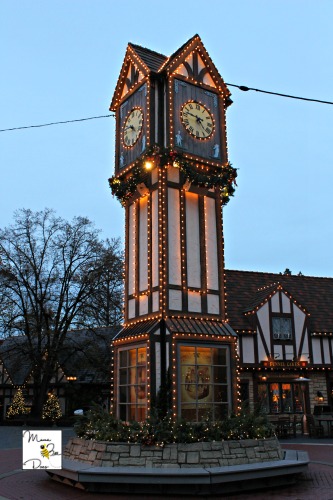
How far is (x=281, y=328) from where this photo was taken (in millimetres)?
24781

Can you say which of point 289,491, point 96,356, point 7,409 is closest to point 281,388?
point 96,356

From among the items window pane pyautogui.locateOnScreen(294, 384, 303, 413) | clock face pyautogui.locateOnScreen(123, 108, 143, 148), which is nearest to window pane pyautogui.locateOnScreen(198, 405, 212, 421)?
clock face pyautogui.locateOnScreen(123, 108, 143, 148)

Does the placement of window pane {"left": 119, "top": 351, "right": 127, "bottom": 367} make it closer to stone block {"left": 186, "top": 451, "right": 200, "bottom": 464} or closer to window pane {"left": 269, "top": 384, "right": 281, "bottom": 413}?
stone block {"left": 186, "top": 451, "right": 200, "bottom": 464}

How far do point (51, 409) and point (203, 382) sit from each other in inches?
779

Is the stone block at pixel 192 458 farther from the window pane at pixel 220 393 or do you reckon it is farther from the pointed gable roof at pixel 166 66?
the pointed gable roof at pixel 166 66

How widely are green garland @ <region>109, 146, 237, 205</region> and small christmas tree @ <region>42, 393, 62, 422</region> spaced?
18848mm

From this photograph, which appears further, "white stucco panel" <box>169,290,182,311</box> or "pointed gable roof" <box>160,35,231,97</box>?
"pointed gable roof" <box>160,35,231,97</box>

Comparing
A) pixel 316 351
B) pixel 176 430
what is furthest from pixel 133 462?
pixel 316 351

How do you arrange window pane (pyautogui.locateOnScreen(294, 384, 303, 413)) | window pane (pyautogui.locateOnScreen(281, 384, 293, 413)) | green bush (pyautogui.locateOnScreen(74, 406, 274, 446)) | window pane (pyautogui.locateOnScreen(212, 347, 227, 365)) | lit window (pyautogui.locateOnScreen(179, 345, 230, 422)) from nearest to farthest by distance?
1. green bush (pyautogui.locateOnScreen(74, 406, 274, 446))
2. lit window (pyautogui.locateOnScreen(179, 345, 230, 422))
3. window pane (pyautogui.locateOnScreen(212, 347, 227, 365))
4. window pane (pyautogui.locateOnScreen(281, 384, 293, 413))
5. window pane (pyautogui.locateOnScreen(294, 384, 303, 413))

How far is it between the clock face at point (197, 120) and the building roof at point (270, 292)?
34.6 ft

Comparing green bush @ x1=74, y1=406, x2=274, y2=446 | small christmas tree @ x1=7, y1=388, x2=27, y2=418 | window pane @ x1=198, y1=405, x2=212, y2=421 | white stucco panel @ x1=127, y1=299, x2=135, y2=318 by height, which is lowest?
small christmas tree @ x1=7, y1=388, x2=27, y2=418

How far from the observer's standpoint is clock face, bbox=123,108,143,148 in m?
15.9

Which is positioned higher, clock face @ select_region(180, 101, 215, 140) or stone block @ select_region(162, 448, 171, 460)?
clock face @ select_region(180, 101, 215, 140)

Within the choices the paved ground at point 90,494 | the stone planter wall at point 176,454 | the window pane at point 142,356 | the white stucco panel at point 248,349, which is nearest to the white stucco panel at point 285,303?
the white stucco panel at point 248,349
